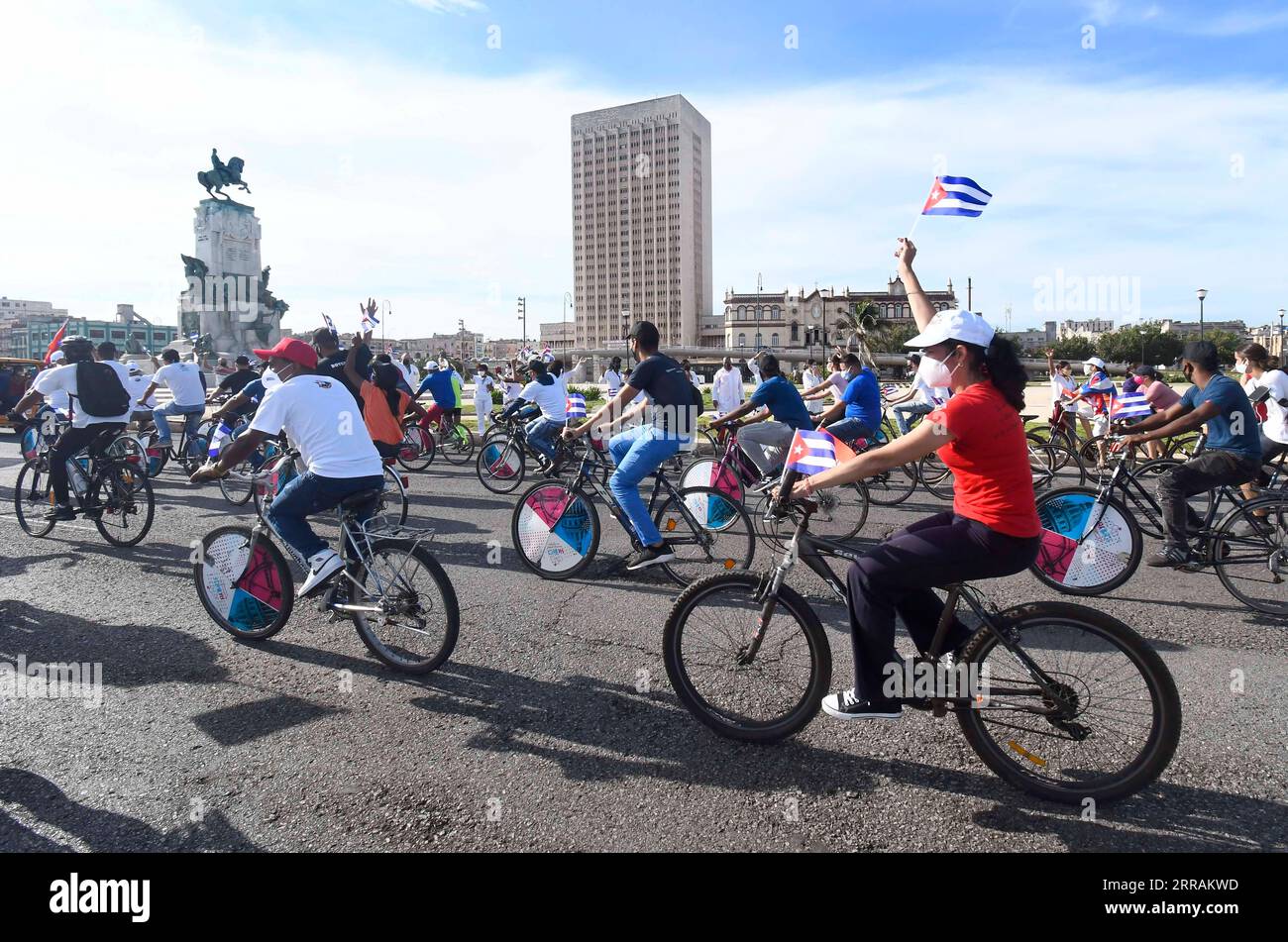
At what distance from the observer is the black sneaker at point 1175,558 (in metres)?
6.04

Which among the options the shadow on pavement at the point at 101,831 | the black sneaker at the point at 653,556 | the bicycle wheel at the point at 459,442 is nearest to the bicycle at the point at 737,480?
the black sneaker at the point at 653,556

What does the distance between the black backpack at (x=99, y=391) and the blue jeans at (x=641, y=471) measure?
5259 mm

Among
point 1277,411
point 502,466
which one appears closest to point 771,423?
point 502,466

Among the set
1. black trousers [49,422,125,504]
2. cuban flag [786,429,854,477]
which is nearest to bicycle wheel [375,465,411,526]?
black trousers [49,422,125,504]

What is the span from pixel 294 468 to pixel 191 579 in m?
1.55

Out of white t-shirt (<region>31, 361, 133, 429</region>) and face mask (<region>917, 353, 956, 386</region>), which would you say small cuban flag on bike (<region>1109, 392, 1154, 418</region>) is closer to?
face mask (<region>917, 353, 956, 386</region>)

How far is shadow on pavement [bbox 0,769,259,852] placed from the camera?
116 inches

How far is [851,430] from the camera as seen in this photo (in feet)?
29.7

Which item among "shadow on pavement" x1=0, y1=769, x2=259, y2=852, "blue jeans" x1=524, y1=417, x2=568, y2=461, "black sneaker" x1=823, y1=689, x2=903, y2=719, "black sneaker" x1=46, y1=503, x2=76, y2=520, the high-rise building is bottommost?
"shadow on pavement" x1=0, y1=769, x2=259, y2=852

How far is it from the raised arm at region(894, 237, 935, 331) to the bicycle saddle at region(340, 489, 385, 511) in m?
3.35

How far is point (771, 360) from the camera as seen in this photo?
9820mm

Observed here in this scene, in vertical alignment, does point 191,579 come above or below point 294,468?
below
